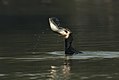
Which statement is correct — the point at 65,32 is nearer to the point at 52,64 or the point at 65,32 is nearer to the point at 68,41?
the point at 68,41

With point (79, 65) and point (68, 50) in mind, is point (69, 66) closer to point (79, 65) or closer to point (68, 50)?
point (79, 65)

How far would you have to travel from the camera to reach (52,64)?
1958cm

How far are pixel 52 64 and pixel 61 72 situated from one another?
1867 mm

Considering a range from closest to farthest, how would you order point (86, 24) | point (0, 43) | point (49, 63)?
1. point (49, 63)
2. point (0, 43)
3. point (86, 24)

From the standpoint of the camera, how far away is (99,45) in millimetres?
24797

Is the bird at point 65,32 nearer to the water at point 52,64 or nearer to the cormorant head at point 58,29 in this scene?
the cormorant head at point 58,29

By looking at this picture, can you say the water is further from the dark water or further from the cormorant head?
the cormorant head

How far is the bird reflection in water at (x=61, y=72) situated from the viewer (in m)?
16.7

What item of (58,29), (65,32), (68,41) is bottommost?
(68,41)

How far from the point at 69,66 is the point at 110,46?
210 inches

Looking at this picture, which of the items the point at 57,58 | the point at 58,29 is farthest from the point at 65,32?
the point at 57,58

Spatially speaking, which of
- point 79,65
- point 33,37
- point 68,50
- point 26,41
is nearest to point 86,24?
point 33,37

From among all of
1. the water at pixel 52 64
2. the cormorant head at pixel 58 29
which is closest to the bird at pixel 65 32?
the cormorant head at pixel 58 29

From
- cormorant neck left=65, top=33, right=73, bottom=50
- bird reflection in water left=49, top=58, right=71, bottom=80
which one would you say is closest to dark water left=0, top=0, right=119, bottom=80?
bird reflection in water left=49, top=58, right=71, bottom=80
